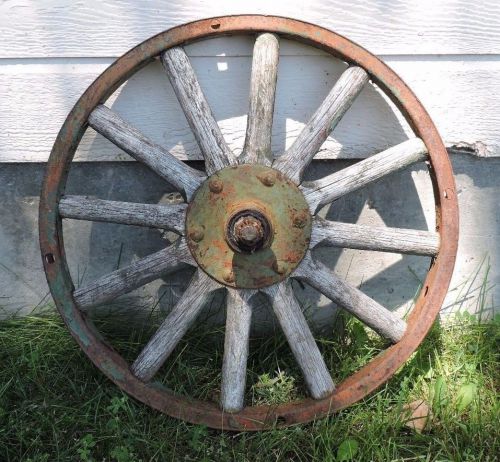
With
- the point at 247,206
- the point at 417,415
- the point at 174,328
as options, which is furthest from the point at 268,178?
the point at 417,415

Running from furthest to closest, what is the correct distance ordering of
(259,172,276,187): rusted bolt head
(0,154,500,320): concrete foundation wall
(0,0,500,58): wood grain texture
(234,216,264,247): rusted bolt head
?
1. (0,154,500,320): concrete foundation wall
2. (0,0,500,58): wood grain texture
3. (259,172,276,187): rusted bolt head
4. (234,216,264,247): rusted bolt head

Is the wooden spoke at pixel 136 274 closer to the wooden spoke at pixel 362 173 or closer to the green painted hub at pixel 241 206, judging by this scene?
the green painted hub at pixel 241 206

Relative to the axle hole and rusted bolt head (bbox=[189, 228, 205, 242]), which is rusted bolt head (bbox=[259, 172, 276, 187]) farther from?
the axle hole

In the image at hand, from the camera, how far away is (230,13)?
226 centimetres

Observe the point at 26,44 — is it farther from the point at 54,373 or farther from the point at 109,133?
the point at 54,373

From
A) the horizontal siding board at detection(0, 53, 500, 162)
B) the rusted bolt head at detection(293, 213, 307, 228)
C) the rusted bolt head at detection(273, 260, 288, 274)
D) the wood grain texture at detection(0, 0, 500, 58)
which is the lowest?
the rusted bolt head at detection(273, 260, 288, 274)

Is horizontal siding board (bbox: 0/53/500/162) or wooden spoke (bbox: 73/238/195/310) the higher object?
horizontal siding board (bbox: 0/53/500/162)

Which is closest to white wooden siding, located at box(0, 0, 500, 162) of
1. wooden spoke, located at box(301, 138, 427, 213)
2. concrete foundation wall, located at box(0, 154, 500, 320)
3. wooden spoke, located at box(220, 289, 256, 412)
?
concrete foundation wall, located at box(0, 154, 500, 320)

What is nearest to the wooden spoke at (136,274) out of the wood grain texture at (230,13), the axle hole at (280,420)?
the axle hole at (280,420)

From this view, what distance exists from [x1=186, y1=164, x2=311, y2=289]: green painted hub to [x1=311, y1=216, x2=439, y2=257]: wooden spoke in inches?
2.8

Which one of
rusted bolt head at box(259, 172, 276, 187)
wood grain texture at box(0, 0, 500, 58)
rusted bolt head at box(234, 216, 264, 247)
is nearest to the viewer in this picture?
rusted bolt head at box(234, 216, 264, 247)

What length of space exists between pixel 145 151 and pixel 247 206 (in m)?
0.39

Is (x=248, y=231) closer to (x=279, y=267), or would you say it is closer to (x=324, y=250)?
(x=279, y=267)

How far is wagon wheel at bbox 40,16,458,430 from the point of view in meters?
2.17
